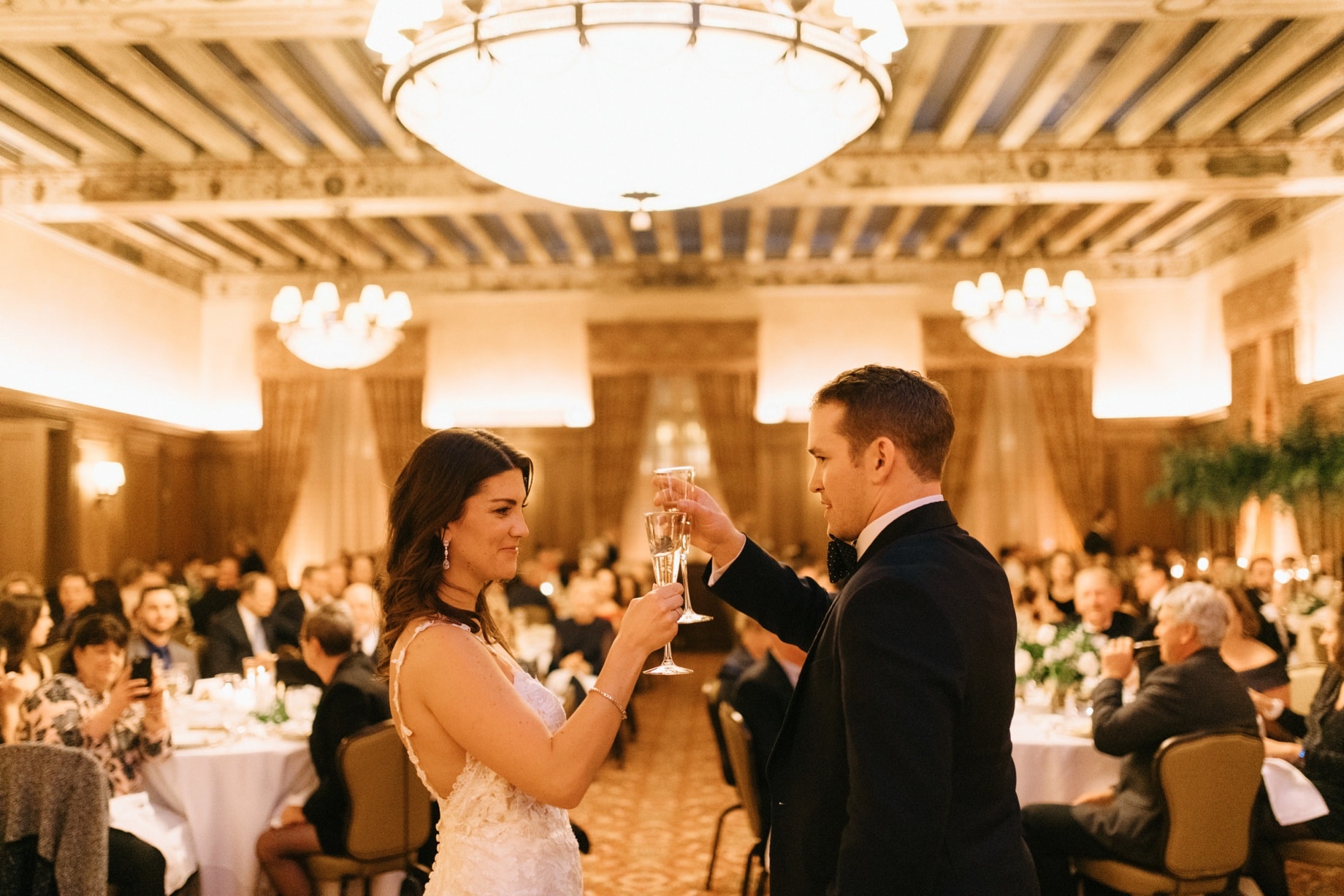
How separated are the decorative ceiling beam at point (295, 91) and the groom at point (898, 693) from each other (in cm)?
632

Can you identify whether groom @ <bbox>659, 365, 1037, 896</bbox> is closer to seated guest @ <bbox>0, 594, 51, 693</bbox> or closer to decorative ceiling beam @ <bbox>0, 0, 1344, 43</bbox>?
seated guest @ <bbox>0, 594, 51, 693</bbox>

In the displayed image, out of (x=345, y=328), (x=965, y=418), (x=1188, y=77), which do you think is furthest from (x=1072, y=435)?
(x=345, y=328)

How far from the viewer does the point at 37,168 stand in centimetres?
897

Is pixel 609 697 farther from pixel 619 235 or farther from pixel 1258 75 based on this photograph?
pixel 619 235

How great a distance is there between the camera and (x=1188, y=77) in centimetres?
733

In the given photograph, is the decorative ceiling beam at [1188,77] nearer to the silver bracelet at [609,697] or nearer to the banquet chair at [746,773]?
the banquet chair at [746,773]

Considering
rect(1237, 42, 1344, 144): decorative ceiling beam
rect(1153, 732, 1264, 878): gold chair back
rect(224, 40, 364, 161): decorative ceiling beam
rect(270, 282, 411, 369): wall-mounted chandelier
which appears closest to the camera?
rect(1153, 732, 1264, 878): gold chair back

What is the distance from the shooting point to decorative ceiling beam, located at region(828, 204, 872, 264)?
10.7m

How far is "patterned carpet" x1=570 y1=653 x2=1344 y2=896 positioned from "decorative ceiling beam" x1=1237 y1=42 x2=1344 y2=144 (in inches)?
214

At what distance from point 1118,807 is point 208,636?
574 cm

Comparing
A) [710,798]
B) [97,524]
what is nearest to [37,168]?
[97,524]

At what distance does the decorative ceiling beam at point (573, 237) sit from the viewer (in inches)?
422

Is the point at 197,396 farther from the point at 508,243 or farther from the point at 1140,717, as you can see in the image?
the point at 1140,717

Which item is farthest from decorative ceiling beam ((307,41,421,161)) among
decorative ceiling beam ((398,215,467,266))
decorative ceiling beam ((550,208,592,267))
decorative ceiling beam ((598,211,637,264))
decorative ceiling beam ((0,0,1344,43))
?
decorative ceiling beam ((398,215,467,266))
